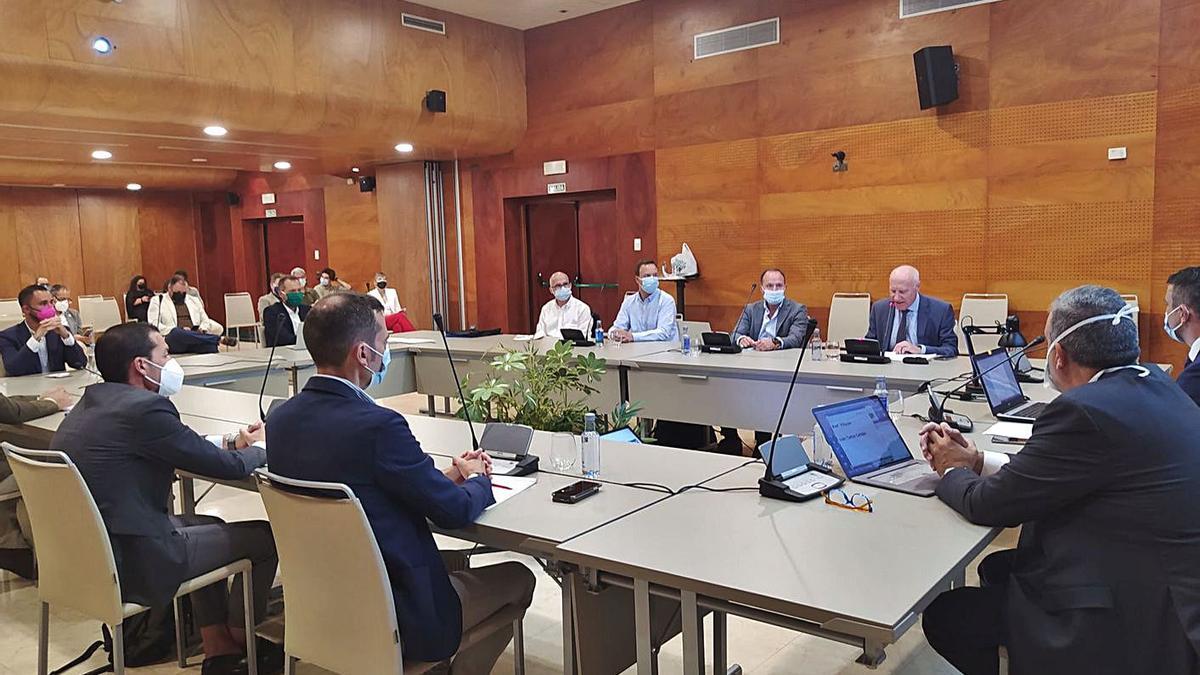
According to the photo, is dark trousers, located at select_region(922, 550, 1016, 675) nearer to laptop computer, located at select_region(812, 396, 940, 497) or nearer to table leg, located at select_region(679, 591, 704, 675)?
laptop computer, located at select_region(812, 396, 940, 497)

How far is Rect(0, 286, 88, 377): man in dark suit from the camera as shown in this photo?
4918 mm

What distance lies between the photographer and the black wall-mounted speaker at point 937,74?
6578mm

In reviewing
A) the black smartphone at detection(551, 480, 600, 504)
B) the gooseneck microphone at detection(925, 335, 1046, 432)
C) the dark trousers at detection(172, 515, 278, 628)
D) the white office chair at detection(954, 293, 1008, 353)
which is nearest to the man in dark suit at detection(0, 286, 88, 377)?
the dark trousers at detection(172, 515, 278, 628)

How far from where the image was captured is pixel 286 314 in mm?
6730

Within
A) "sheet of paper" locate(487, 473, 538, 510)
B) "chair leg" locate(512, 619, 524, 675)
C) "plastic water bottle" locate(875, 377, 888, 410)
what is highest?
"plastic water bottle" locate(875, 377, 888, 410)

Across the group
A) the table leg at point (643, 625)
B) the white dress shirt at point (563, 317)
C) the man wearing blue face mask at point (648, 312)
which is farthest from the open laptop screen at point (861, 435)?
the white dress shirt at point (563, 317)

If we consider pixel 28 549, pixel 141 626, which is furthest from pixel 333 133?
pixel 141 626

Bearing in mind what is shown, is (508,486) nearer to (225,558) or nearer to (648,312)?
(225,558)

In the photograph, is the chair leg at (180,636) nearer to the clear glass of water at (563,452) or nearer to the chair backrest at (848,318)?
the clear glass of water at (563,452)

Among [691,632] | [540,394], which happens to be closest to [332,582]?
[691,632]

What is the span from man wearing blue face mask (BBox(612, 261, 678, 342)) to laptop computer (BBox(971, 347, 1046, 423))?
3.21 meters

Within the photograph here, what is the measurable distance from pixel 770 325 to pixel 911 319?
980 millimetres

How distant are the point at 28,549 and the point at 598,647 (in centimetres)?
304

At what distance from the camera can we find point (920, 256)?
7113 millimetres
